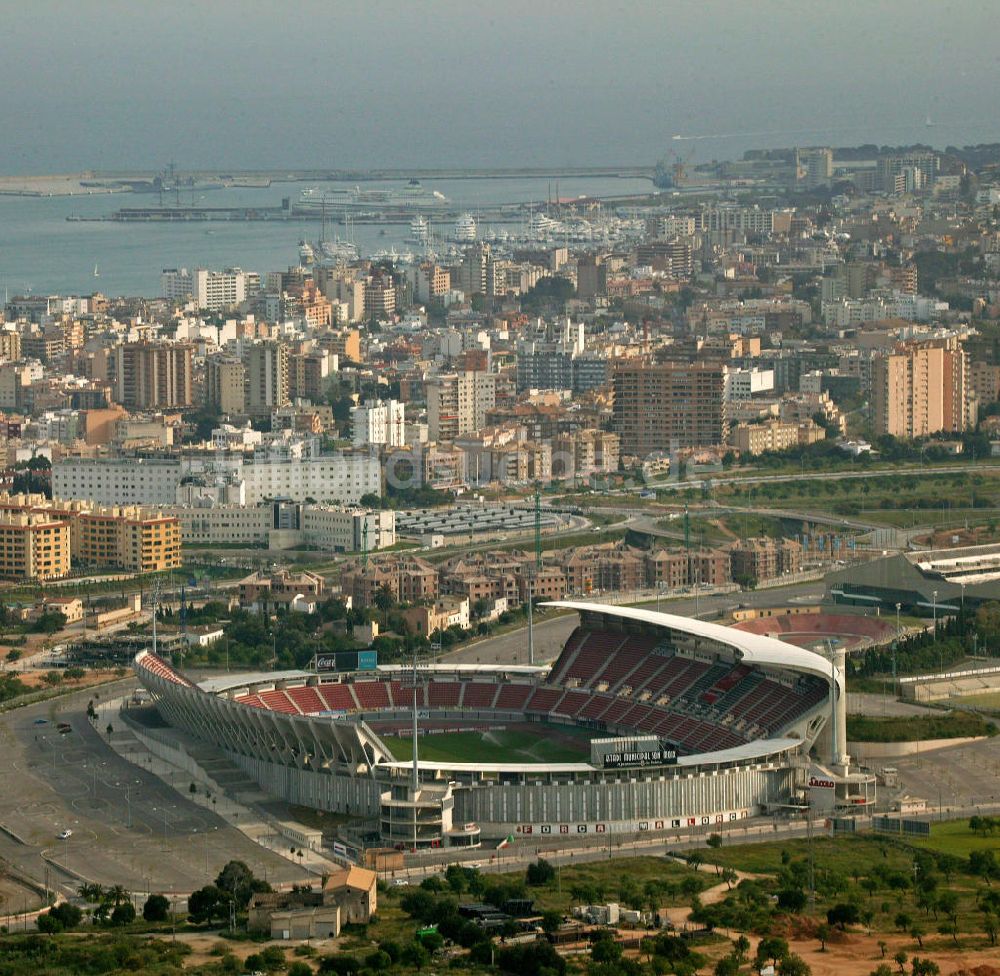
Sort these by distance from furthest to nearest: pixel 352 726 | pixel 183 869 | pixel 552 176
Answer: pixel 552 176, pixel 352 726, pixel 183 869

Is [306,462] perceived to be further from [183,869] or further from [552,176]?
[552,176]

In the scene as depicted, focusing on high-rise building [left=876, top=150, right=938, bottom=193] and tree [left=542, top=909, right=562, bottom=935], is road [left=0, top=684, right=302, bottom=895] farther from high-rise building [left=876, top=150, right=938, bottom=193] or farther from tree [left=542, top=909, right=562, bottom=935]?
high-rise building [left=876, top=150, right=938, bottom=193]

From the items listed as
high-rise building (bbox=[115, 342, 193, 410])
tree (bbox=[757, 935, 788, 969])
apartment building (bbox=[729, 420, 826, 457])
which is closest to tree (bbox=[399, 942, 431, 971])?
tree (bbox=[757, 935, 788, 969])

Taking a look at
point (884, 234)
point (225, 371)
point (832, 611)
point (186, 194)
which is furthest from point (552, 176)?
point (832, 611)

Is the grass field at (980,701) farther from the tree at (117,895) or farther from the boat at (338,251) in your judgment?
the boat at (338,251)

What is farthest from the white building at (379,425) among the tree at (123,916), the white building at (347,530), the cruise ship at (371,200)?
the cruise ship at (371,200)
